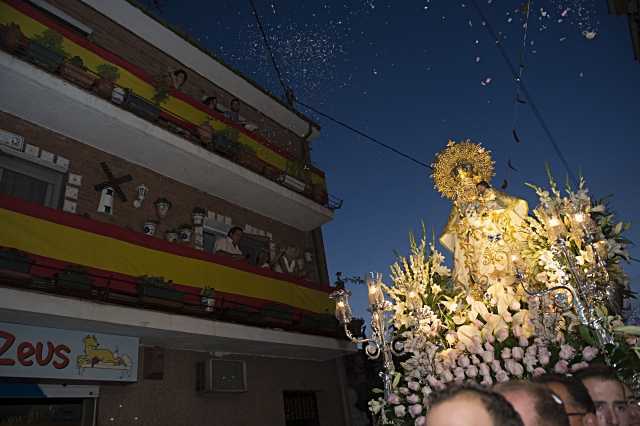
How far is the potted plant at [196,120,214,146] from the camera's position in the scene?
1048 centimetres

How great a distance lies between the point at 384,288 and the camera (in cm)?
553

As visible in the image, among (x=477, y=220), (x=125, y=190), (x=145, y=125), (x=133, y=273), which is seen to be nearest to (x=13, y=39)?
(x=145, y=125)

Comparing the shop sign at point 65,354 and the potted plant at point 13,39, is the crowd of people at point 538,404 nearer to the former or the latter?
the shop sign at point 65,354

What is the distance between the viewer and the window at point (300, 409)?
35.5 ft

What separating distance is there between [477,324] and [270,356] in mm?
7249

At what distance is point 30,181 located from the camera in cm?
812

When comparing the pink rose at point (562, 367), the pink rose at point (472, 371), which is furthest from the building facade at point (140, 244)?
the pink rose at point (562, 367)

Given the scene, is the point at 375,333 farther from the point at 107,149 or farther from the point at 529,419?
the point at 107,149

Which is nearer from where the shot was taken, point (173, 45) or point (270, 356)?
point (270, 356)

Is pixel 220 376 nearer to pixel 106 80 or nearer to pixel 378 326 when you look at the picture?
pixel 378 326

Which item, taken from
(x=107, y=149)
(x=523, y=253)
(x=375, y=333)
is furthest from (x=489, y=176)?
(x=107, y=149)

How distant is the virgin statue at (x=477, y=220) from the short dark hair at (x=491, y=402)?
313 cm

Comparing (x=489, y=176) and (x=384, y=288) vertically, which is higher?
(x=489, y=176)

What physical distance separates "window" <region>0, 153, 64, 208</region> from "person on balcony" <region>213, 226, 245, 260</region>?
333 centimetres
